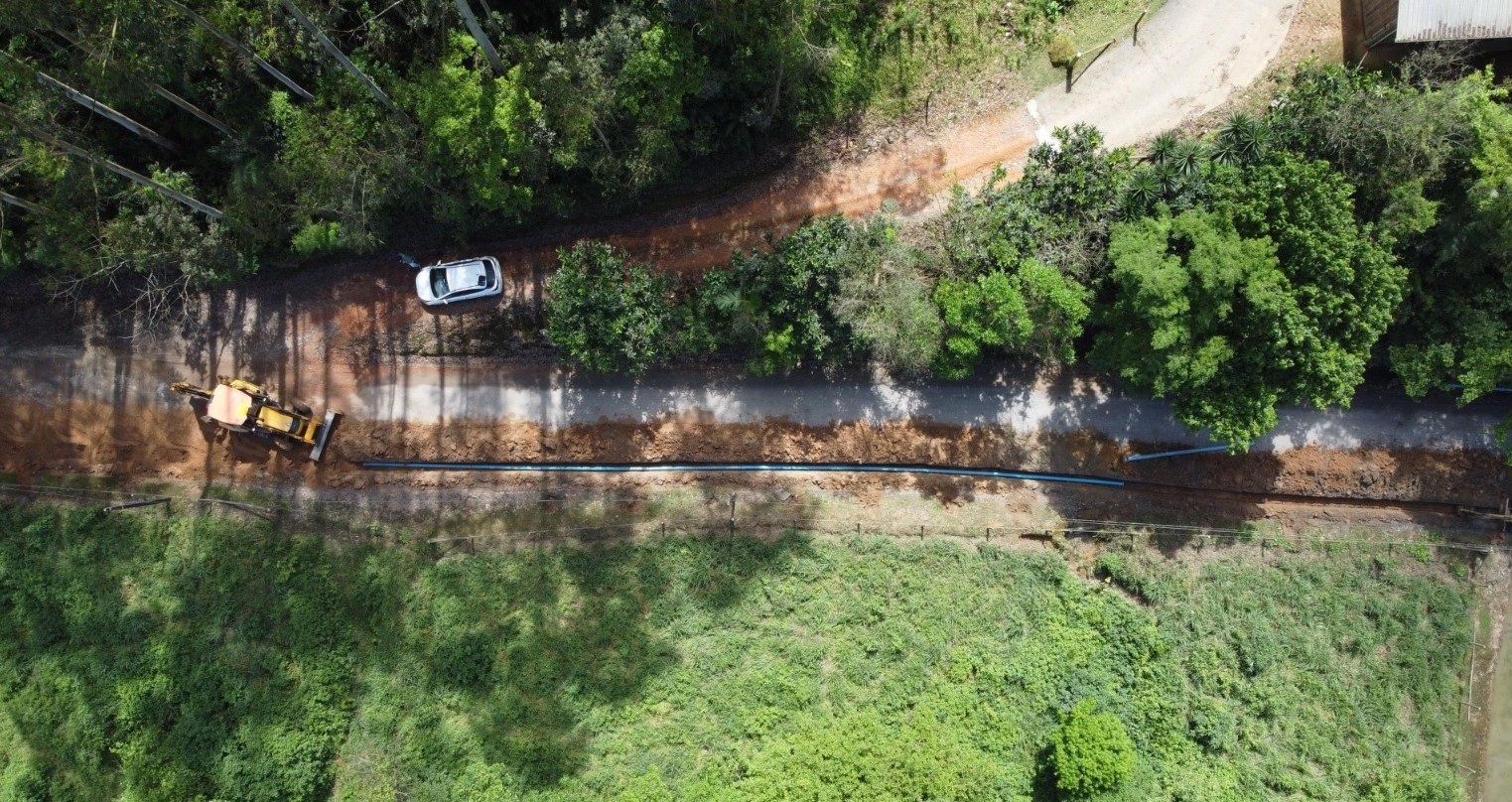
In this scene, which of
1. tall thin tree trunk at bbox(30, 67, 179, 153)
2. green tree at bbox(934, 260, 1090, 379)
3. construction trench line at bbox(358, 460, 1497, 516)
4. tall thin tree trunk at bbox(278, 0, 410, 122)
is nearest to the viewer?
tall thin tree trunk at bbox(278, 0, 410, 122)

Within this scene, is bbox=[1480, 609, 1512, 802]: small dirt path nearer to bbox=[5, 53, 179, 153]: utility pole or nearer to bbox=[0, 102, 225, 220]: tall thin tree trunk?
bbox=[0, 102, 225, 220]: tall thin tree trunk

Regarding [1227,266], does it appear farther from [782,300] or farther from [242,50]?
[242,50]

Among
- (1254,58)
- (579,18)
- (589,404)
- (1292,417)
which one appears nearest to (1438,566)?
(1292,417)

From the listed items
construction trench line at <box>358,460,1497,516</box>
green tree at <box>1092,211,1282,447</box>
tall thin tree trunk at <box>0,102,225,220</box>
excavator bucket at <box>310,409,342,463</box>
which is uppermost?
tall thin tree trunk at <box>0,102,225,220</box>

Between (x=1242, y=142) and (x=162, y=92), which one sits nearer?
(x=162, y=92)

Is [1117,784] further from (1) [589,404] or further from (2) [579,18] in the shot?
(2) [579,18]

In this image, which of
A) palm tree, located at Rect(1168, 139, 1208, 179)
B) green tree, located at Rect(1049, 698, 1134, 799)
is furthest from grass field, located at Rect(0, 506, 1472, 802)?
palm tree, located at Rect(1168, 139, 1208, 179)

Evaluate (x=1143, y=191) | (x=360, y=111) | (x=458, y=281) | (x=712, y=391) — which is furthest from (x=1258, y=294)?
(x=360, y=111)
